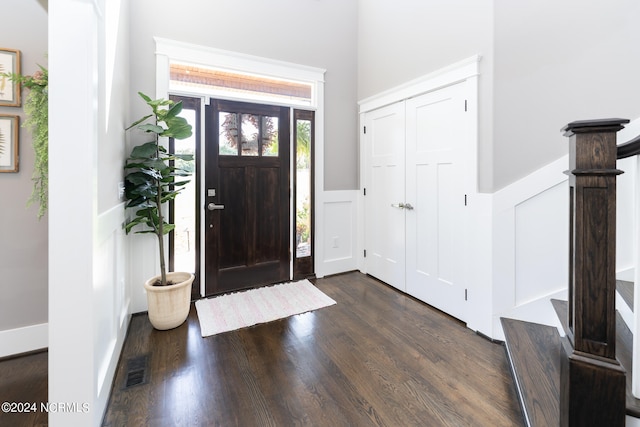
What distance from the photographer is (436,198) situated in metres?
2.85

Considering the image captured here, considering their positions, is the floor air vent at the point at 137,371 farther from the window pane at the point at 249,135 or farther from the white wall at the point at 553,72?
the white wall at the point at 553,72

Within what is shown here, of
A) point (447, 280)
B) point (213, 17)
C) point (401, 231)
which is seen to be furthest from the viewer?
point (401, 231)

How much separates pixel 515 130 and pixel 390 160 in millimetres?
1371

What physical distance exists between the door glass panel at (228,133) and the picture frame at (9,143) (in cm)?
152

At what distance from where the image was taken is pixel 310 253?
3.73 m

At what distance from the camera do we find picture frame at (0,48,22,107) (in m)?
2.05

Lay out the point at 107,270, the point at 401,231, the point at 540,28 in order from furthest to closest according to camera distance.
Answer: the point at 401,231 → the point at 540,28 → the point at 107,270

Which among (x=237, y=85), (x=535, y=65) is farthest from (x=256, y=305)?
(x=535, y=65)

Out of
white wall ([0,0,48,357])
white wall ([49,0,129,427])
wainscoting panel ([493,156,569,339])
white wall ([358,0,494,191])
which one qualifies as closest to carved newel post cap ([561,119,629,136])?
wainscoting panel ([493,156,569,339])

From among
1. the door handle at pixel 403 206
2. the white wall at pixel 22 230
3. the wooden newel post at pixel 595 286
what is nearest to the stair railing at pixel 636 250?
the wooden newel post at pixel 595 286

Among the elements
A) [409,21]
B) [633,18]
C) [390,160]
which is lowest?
[390,160]

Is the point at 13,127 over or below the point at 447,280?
over

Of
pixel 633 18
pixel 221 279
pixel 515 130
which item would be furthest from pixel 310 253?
pixel 633 18

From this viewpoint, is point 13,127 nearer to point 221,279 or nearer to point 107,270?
point 107,270
